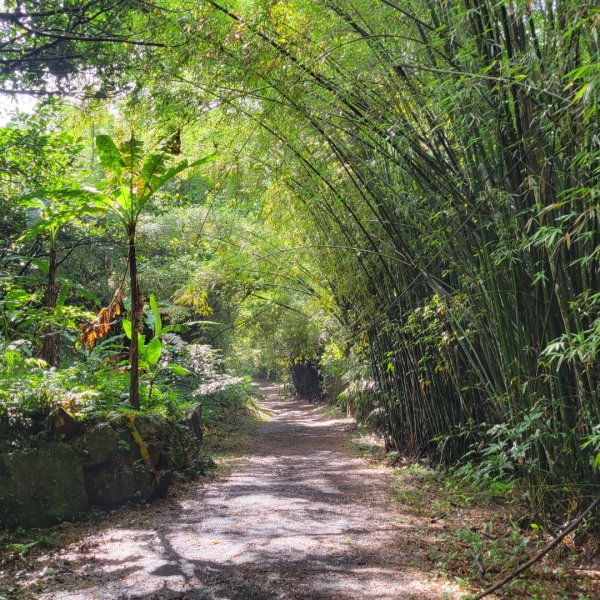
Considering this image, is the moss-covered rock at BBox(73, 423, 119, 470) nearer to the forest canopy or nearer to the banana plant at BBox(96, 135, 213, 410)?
the forest canopy

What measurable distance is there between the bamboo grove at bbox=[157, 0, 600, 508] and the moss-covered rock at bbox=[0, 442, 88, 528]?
2667 mm

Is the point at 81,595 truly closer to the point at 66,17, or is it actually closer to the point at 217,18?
the point at 217,18

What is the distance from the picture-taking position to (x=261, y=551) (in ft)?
10.0

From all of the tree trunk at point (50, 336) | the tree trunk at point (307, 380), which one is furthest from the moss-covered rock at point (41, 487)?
the tree trunk at point (307, 380)

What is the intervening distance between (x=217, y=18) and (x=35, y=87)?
198 cm

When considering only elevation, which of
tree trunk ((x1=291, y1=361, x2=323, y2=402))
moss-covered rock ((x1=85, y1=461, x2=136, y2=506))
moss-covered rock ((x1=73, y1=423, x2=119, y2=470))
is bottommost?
tree trunk ((x1=291, y1=361, x2=323, y2=402))

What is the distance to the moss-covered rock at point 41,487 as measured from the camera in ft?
11.6

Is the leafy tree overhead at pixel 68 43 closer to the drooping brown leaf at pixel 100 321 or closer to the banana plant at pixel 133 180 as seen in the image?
the banana plant at pixel 133 180

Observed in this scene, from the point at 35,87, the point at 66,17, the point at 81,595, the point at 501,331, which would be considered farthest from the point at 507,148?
the point at 35,87

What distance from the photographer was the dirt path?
2.58 meters

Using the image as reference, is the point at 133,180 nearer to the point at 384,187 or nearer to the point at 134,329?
the point at 134,329

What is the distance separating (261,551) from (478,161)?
2.47 meters

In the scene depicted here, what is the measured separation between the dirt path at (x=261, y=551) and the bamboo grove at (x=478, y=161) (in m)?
0.79

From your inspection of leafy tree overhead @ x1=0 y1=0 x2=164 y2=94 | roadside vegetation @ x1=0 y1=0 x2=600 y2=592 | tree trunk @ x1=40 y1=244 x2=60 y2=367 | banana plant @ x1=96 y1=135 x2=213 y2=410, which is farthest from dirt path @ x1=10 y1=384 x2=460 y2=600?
leafy tree overhead @ x1=0 y1=0 x2=164 y2=94
